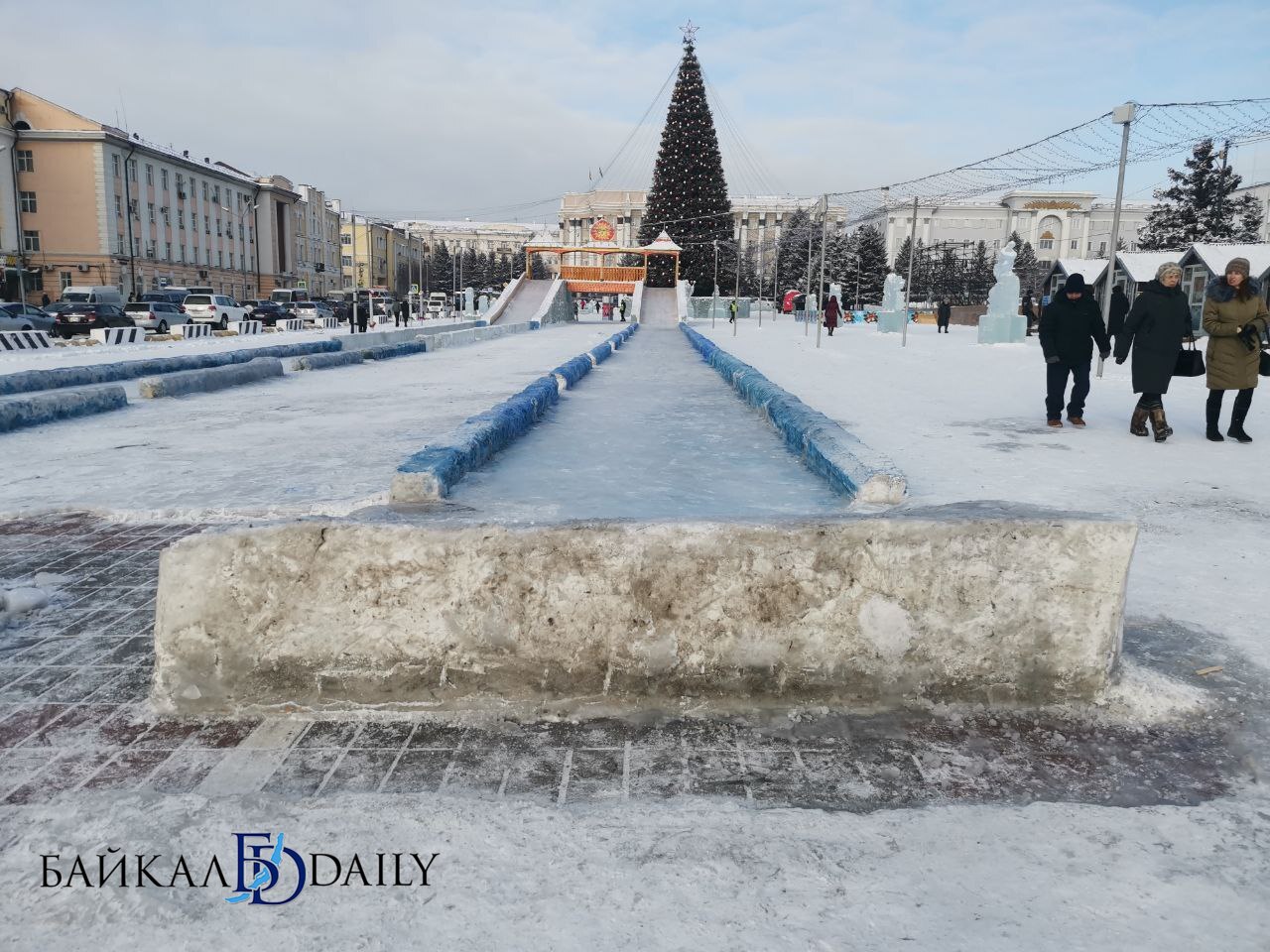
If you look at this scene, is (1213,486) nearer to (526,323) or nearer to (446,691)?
(446,691)

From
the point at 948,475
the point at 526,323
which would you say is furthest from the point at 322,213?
the point at 948,475

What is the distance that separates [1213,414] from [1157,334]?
962 mm

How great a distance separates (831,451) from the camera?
6711mm

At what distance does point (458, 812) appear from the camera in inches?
91.5

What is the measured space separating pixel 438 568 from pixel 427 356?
2036 cm

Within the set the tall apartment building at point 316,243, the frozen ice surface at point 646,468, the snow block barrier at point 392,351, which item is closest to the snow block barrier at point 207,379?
the snow block barrier at point 392,351

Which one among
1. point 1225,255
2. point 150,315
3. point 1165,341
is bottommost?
point 150,315

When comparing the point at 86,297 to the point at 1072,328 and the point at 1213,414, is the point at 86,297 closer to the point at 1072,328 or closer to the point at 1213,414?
the point at 1072,328

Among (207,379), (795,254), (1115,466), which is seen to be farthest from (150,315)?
(795,254)

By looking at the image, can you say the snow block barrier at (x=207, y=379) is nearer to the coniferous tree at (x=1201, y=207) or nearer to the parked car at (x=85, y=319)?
the parked car at (x=85, y=319)

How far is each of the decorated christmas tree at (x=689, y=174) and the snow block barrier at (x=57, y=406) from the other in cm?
4728

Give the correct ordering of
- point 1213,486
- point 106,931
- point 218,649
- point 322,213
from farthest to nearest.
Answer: point 322,213 < point 1213,486 < point 218,649 < point 106,931

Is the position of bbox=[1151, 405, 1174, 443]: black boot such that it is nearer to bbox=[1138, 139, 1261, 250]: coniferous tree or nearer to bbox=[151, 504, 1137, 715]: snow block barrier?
bbox=[151, 504, 1137, 715]: snow block barrier

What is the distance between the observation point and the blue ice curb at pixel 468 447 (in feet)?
18.1
